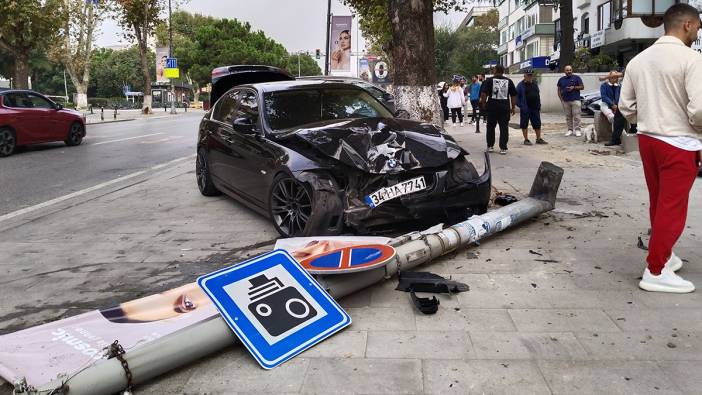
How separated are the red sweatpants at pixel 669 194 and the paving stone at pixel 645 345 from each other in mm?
735

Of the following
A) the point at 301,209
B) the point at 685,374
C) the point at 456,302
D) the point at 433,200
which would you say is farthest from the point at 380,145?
the point at 685,374

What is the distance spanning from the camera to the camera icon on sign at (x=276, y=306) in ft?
10.4

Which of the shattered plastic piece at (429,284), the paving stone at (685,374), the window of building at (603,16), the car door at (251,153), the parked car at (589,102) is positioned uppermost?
the window of building at (603,16)

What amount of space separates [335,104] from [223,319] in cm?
363

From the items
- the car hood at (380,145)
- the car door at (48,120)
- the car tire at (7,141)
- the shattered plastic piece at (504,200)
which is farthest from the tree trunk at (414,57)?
the car door at (48,120)

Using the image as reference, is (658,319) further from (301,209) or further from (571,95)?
(571,95)

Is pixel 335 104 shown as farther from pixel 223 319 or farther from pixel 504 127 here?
pixel 504 127

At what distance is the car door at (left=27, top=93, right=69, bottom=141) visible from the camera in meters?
14.8

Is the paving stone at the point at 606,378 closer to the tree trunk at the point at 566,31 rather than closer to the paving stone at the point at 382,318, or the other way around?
the paving stone at the point at 382,318

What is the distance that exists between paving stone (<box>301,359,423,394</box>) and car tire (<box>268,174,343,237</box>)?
1818 millimetres

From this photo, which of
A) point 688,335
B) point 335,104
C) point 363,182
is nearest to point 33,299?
point 363,182

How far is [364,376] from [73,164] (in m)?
11.1

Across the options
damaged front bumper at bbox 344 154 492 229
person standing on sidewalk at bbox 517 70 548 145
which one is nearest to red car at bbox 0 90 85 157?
person standing on sidewalk at bbox 517 70 548 145

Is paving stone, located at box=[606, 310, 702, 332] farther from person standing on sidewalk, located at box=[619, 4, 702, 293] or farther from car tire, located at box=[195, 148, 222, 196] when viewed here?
car tire, located at box=[195, 148, 222, 196]
